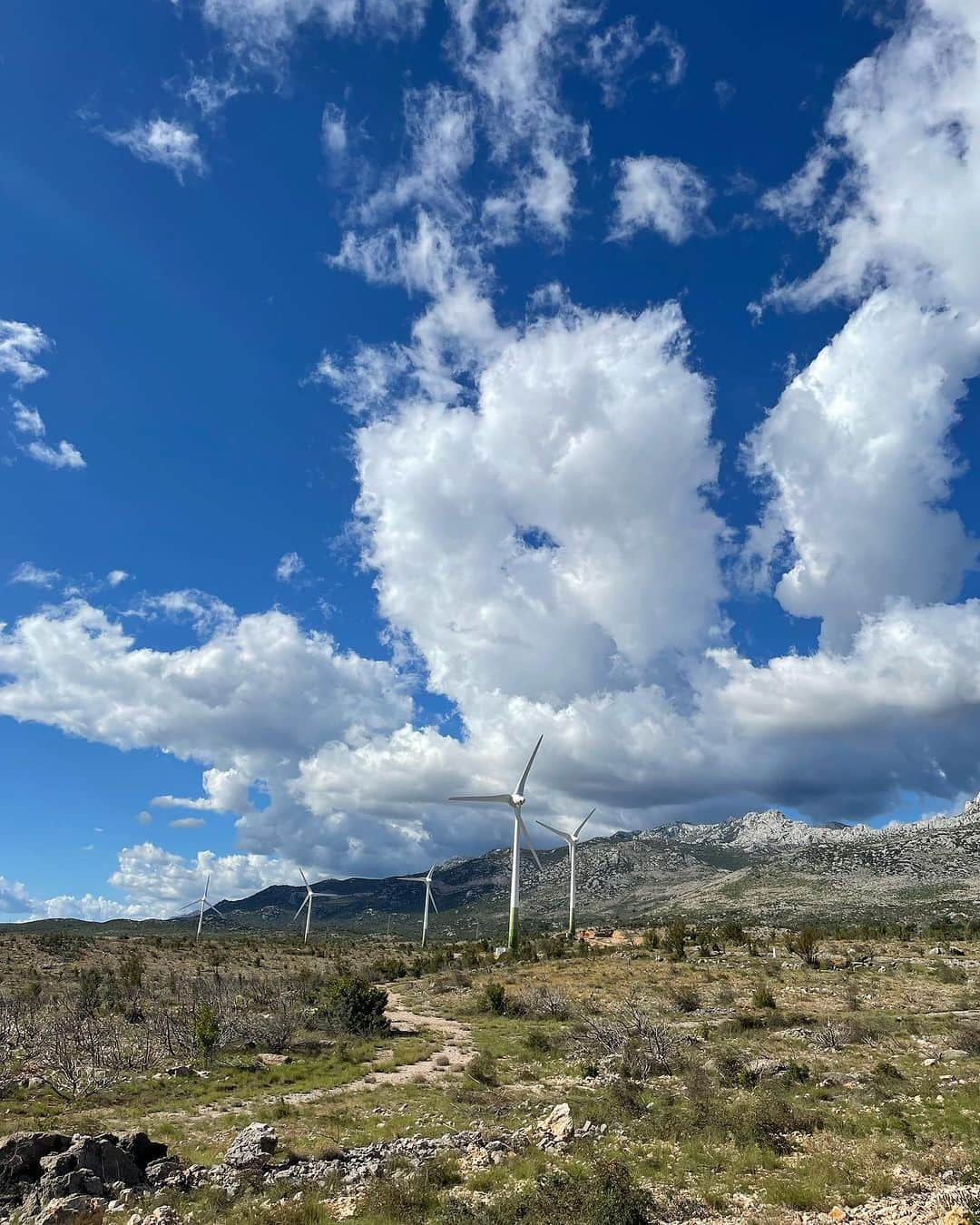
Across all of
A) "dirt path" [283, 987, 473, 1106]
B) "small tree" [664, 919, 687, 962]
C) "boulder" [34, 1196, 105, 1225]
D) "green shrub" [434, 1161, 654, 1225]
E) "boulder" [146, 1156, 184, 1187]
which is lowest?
"dirt path" [283, 987, 473, 1106]

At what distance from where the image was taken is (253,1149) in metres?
18.6

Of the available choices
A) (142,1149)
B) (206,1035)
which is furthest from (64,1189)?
(206,1035)

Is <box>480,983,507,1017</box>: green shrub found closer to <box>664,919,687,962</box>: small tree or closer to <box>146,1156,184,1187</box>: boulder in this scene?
<box>664,919,687,962</box>: small tree

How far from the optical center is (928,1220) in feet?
46.3

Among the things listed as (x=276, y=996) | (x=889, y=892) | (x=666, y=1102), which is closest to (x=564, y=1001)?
(x=276, y=996)

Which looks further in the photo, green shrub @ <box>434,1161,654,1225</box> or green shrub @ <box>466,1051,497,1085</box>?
green shrub @ <box>466,1051,497,1085</box>

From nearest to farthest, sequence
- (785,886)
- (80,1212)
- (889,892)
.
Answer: (80,1212) < (889,892) < (785,886)

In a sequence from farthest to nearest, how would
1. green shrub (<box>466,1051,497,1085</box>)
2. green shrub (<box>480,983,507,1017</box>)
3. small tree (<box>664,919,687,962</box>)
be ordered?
1. small tree (<box>664,919,687,962</box>)
2. green shrub (<box>480,983,507,1017</box>)
3. green shrub (<box>466,1051,497,1085</box>)

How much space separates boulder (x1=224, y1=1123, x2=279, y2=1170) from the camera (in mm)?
18109

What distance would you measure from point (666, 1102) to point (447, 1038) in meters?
17.7

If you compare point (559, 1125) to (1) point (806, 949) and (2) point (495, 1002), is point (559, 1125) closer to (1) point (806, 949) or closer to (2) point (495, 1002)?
(2) point (495, 1002)

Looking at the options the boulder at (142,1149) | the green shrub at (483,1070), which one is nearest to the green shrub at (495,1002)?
the green shrub at (483,1070)

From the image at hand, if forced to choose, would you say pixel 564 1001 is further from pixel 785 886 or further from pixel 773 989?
pixel 785 886

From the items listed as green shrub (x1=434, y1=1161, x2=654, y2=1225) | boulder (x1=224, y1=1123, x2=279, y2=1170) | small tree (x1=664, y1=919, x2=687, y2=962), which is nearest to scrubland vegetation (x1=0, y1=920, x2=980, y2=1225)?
green shrub (x1=434, y1=1161, x2=654, y2=1225)
